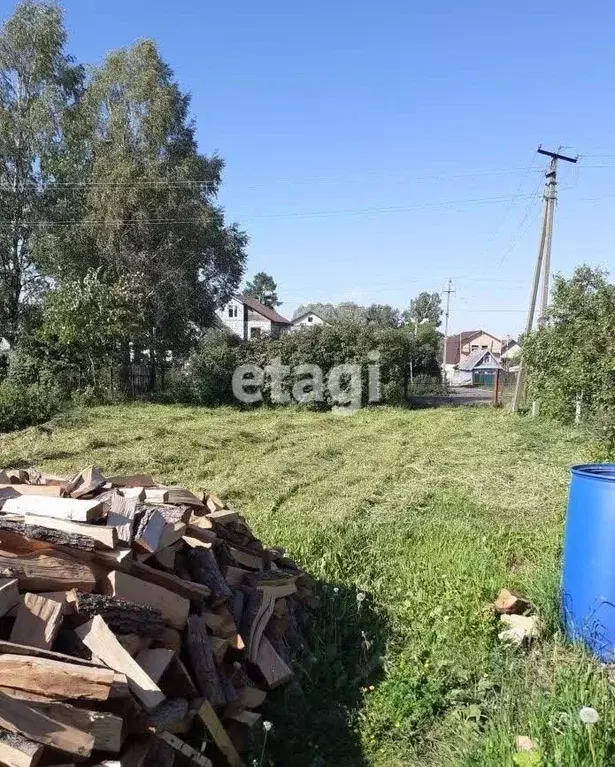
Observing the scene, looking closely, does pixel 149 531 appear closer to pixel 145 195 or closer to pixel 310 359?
pixel 310 359

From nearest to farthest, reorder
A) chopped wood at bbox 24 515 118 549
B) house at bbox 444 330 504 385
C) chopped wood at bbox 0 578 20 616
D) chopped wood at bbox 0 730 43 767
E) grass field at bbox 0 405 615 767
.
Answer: chopped wood at bbox 0 730 43 767, chopped wood at bbox 0 578 20 616, grass field at bbox 0 405 615 767, chopped wood at bbox 24 515 118 549, house at bbox 444 330 504 385

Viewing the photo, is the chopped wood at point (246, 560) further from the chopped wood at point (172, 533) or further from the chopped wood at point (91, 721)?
the chopped wood at point (91, 721)

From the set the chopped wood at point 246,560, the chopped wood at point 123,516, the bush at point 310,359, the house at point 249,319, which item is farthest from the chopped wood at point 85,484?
the house at point 249,319

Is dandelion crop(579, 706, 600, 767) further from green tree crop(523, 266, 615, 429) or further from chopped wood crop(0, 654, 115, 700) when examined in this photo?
green tree crop(523, 266, 615, 429)

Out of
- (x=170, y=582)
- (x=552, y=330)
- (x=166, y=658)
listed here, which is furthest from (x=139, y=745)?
(x=552, y=330)

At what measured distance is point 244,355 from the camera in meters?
20.1

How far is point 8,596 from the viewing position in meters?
2.67

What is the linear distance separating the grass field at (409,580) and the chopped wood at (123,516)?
3.71ft

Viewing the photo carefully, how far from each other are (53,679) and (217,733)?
806 mm

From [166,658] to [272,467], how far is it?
22.0 ft

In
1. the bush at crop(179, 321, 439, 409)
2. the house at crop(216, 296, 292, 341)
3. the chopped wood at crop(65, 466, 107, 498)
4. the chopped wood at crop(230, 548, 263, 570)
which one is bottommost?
the chopped wood at crop(230, 548, 263, 570)

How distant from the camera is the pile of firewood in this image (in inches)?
90.6

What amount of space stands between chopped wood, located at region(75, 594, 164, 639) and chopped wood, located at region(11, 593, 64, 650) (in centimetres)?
11

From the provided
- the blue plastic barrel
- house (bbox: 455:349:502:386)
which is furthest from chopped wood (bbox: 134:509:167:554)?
house (bbox: 455:349:502:386)
